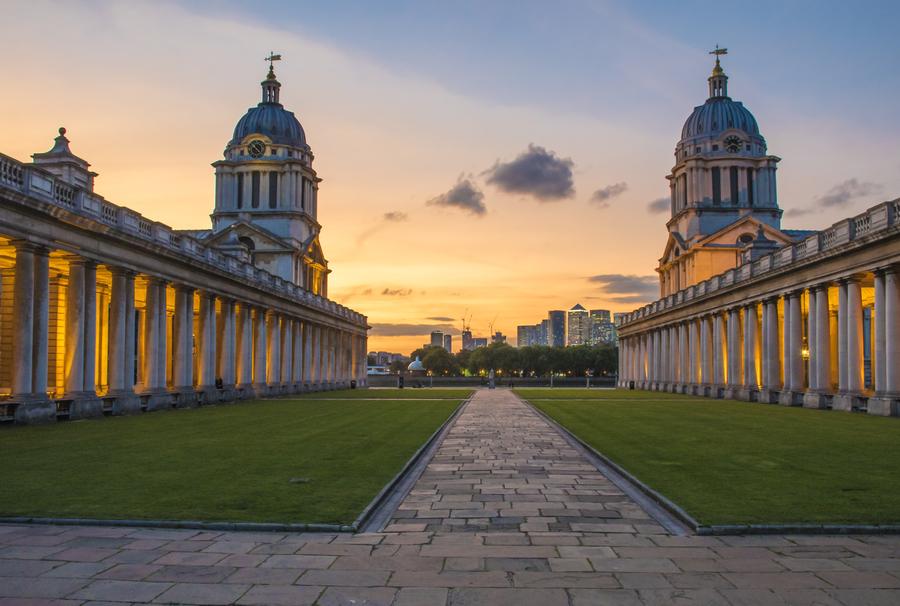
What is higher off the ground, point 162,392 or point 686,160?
point 686,160

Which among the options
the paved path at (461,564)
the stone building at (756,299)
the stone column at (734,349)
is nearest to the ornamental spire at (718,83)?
the stone building at (756,299)

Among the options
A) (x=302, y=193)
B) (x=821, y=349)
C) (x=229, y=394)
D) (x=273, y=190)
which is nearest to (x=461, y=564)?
(x=821, y=349)

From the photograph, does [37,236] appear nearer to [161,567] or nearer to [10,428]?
[10,428]

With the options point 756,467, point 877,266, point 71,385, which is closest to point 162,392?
point 71,385

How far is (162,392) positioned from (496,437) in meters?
23.8

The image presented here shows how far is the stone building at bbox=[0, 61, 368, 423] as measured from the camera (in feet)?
106

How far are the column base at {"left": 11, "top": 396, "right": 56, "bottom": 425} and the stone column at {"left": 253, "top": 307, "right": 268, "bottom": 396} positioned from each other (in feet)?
110

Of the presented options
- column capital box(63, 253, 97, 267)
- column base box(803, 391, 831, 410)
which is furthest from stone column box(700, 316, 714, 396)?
column capital box(63, 253, 97, 267)

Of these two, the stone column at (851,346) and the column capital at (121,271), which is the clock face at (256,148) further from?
the stone column at (851,346)

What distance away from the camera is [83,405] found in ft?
114

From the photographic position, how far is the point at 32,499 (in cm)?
1384

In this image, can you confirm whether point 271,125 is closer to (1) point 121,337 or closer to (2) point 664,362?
(2) point 664,362

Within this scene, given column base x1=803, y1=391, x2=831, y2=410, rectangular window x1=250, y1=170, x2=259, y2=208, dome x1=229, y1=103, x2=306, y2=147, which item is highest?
dome x1=229, y1=103, x2=306, y2=147

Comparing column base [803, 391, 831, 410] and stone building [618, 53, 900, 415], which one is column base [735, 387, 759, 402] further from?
column base [803, 391, 831, 410]
